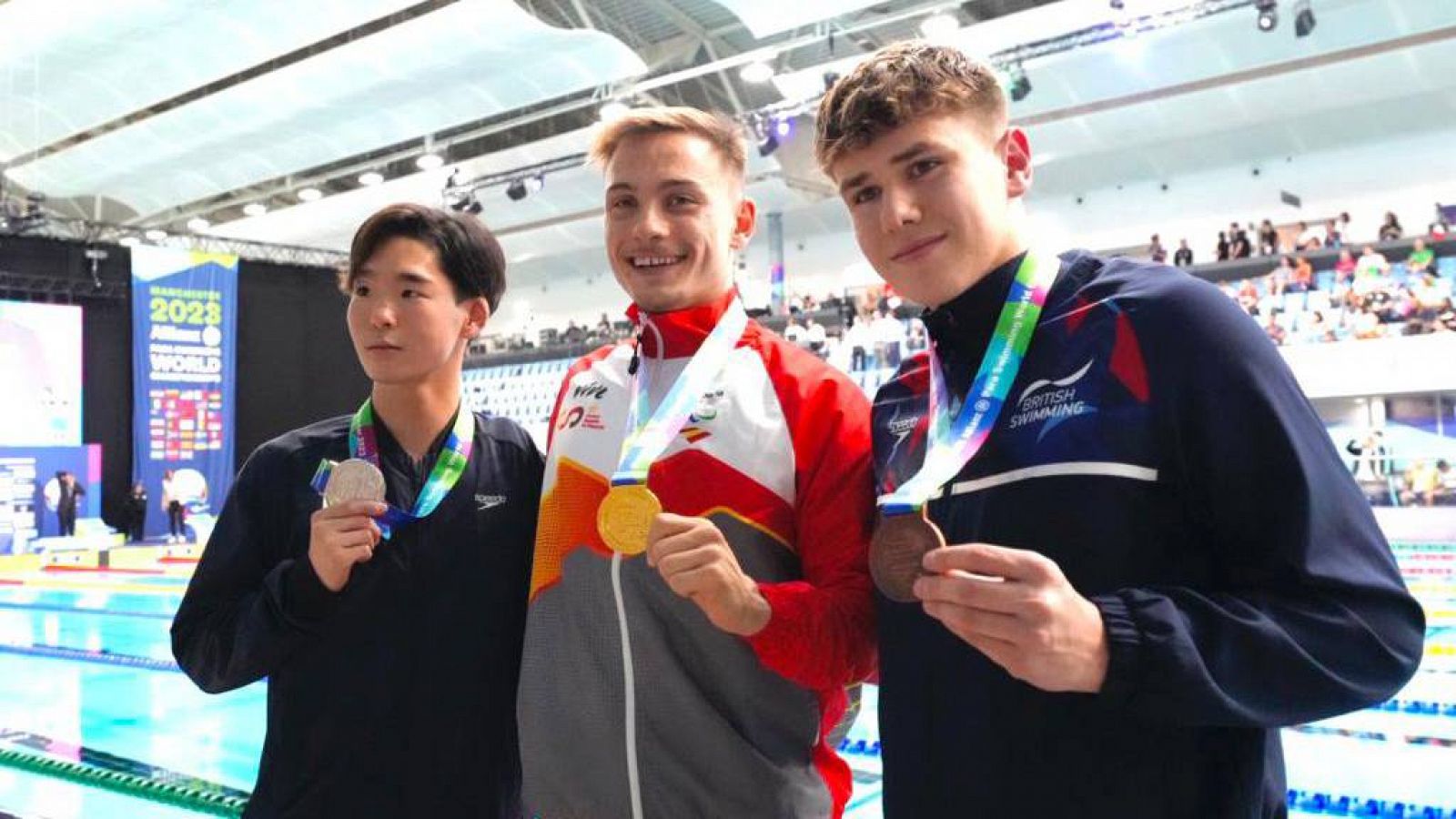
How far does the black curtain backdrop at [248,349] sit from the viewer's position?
64.3ft

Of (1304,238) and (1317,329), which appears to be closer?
(1317,329)

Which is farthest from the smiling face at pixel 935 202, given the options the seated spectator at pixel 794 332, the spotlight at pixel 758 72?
the seated spectator at pixel 794 332

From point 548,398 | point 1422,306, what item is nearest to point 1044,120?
point 1422,306

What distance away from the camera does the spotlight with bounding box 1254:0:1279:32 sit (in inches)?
480

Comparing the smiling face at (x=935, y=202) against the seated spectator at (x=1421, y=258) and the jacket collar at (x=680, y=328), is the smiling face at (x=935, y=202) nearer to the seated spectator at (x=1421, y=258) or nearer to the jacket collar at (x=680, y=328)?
the jacket collar at (x=680, y=328)

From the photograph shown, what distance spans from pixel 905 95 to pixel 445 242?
3.31 ft

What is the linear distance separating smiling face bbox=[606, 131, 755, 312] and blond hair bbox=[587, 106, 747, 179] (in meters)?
0.01

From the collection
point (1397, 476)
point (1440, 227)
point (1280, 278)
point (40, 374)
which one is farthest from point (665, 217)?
point (40, 374)

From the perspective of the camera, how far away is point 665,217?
186 centimetres

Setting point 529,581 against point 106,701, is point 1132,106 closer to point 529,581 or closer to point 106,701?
point 106,701

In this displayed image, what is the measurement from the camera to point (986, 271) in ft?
4.89

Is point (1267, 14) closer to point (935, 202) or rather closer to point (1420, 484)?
point (1420, 484)

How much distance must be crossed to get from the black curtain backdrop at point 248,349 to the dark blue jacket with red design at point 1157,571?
2004 centimetres

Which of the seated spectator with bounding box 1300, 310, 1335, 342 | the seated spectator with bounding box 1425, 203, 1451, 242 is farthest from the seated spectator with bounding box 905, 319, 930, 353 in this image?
the seated spectator with bounding box 1425, 203, 1451, 242
